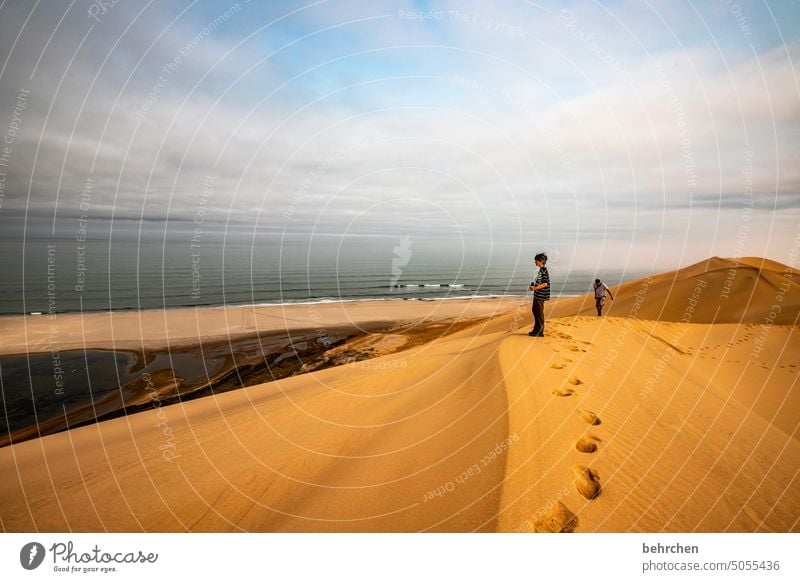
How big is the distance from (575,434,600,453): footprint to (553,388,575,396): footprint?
1353 mm

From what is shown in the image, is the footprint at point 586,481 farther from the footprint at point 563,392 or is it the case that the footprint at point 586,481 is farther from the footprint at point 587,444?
the footprint at point 563,392

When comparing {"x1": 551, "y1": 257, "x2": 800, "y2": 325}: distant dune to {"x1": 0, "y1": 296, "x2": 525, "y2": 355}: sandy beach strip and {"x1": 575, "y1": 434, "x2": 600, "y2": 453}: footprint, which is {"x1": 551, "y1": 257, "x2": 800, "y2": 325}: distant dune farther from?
{"x1": 575, "y1": 434, "x2": 600, "y2": 453}: footprint

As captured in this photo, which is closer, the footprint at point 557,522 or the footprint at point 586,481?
the footprint at point 557,522

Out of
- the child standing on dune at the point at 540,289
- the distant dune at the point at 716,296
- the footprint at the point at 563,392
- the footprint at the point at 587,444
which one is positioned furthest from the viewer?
the distant dune at the point at 716,296

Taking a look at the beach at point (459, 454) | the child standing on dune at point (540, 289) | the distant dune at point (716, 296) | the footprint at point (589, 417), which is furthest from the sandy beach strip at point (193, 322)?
the footprint at point (589, 417)

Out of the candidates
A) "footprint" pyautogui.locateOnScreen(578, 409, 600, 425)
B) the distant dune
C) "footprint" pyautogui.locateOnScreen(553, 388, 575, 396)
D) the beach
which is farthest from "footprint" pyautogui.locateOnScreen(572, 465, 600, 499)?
the distant dune

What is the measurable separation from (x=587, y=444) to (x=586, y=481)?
77 centimetres

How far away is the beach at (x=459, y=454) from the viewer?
4.04 meters

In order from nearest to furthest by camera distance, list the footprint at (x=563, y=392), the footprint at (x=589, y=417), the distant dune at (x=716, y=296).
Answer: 1. the footprint at (x=589, y=417)
2. the footprint at (x=563, y=392)
3. the distant dune at (x=716, y=296)

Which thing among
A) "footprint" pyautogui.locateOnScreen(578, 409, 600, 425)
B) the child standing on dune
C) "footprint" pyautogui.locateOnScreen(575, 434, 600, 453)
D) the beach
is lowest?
the beach

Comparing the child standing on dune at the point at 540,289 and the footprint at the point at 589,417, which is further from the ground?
the child standing on dune at the point at 540,289

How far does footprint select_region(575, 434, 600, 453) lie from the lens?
4.71m

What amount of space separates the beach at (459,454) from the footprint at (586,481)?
2cm

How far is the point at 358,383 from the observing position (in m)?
9.70
